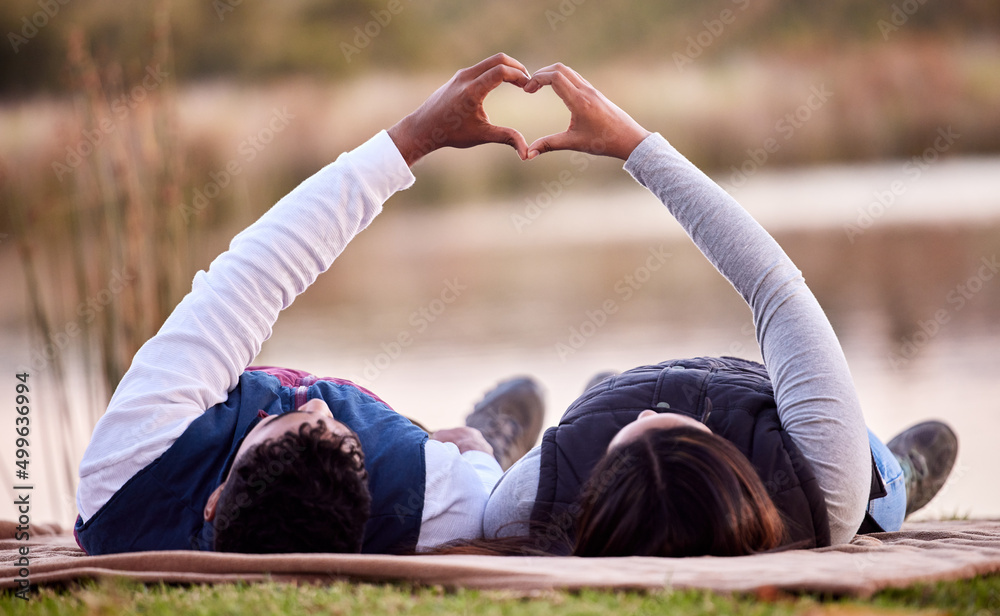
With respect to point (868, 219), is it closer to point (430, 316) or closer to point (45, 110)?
point (430, 316)

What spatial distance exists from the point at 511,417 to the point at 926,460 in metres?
0.79

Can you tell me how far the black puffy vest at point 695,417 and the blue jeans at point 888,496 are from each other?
0.20 meters

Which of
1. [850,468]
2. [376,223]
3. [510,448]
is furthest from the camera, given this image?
[376,223]

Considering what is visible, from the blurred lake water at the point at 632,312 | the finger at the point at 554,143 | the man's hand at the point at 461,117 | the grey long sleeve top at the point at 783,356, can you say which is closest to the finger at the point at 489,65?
the man's hand at the point at 461,117

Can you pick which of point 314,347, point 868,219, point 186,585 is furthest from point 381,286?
point 186,585

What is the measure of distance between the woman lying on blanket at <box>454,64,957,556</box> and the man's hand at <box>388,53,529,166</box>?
0.05 metres

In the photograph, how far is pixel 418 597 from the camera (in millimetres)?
857

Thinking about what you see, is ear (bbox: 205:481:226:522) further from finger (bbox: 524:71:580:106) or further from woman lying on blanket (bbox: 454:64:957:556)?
finger (bbox: 524:71:580:106)

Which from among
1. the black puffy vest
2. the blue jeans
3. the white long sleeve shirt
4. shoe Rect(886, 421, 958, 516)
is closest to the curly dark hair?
the white long sleeve shirt

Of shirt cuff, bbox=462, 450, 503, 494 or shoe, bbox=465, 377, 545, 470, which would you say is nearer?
shirt cuff, bbox=462, 450, 503, 494

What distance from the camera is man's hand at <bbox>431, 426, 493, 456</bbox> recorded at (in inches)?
55.8

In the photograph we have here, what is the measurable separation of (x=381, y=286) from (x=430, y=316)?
0.86 metres

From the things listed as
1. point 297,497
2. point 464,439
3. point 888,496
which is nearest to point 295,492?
point 297,497

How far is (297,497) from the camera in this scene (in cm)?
96
